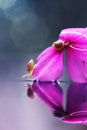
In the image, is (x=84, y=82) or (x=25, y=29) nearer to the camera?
(x=84, y=82)

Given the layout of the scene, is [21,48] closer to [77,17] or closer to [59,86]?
[77,17]

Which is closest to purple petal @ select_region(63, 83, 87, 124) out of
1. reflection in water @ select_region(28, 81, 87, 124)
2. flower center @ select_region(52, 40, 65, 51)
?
reflection in water @ select_region(28, 81, 87, 124)

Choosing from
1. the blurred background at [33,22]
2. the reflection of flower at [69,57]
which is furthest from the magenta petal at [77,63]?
the blurred background at [33,22]

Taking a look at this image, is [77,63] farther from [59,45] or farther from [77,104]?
[77,104]

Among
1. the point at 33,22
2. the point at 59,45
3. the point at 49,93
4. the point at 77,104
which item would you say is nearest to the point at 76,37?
the point at 59,45

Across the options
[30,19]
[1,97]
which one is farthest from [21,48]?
[1,97]
